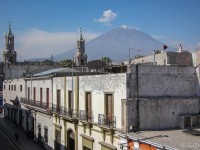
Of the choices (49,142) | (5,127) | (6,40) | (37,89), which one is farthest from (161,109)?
(6,40)

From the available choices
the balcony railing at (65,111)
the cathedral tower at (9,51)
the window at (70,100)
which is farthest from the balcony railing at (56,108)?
the cathedral tower at (9,51)

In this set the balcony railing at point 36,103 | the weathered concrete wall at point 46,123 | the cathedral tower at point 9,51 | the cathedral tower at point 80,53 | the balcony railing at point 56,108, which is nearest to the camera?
the balcony railing at point 56,108

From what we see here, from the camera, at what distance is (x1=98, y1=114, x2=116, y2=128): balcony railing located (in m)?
17.8

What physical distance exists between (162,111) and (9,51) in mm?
76404

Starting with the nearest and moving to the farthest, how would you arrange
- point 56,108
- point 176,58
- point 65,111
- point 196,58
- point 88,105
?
point 196,58 → point 176,58 → point 88,105 → point 65,111 → point 56,108

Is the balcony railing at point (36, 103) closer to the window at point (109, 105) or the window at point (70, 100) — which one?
the window at point (70, 100)

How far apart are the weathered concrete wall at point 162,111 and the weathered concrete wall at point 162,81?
636 mm

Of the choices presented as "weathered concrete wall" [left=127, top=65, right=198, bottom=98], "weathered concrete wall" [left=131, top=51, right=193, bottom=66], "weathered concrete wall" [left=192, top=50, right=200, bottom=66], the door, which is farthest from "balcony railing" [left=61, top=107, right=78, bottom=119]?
"weathered concrete wall" [left=192, top=50, right=200, bottom=66]

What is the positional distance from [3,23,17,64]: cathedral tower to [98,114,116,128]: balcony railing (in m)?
73.4

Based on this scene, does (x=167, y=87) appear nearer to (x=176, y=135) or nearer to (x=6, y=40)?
(x=176, y=135)

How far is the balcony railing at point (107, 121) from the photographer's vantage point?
58.3ft

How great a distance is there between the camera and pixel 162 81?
18.1 m

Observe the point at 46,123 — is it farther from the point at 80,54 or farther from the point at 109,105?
the point at 80,54

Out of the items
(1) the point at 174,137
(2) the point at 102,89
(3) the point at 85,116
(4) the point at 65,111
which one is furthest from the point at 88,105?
(1) the point at 174,137
